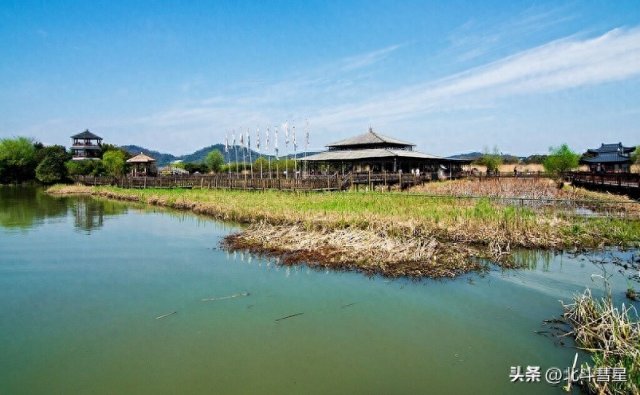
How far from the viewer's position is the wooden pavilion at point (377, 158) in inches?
1610

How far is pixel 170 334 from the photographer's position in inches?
296

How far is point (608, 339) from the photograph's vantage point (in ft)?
21.0

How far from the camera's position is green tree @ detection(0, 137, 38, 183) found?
202 ft

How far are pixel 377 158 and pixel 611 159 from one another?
37194 millimetres

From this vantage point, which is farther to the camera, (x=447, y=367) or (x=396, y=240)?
(x=396, y=240)

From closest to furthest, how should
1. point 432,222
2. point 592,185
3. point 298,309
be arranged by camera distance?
point 298,309 < point 432,222 < point 592,185

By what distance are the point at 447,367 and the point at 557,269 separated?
6.81 m

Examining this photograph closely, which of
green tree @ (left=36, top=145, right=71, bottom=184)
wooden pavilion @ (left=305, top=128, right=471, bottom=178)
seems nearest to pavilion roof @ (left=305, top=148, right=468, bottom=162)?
wooden pavilion @ (left=305, top=128, right=471, bottom=178)

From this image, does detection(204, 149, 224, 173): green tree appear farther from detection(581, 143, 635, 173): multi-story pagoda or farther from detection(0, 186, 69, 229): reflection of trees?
detection(581, 143, 635, 173): multi-story pagoda

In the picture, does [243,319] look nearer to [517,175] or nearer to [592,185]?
[592,185]

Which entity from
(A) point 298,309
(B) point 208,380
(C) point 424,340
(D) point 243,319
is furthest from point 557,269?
(B) point 208,380

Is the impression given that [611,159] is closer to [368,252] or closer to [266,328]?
[368,252]

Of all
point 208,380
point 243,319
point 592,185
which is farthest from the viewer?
point 592,185

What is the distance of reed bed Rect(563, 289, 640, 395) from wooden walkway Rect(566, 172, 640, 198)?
19.9 metres
